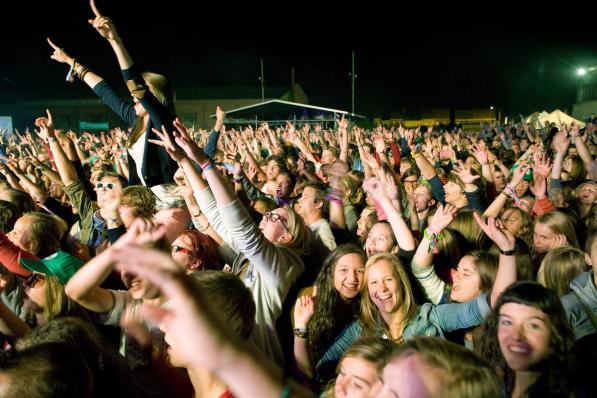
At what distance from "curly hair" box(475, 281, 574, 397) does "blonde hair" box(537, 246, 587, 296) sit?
1040mm

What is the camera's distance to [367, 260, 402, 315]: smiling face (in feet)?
8.84

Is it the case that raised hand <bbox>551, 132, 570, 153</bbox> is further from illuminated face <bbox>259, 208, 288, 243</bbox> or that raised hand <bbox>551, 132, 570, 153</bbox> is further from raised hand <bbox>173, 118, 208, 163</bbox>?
raised hand <bbox>173, 118, 208, 163</bbox>

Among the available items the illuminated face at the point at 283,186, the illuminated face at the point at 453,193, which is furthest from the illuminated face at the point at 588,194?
the illuminated face at the point at 283,186

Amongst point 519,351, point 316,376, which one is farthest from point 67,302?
point 519,351

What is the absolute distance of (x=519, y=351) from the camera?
1954 millimetres

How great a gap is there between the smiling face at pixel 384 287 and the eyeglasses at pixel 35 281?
6.01 ft

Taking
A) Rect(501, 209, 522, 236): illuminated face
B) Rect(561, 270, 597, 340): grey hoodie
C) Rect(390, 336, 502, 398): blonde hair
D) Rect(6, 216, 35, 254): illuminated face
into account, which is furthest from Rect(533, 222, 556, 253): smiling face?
Rect(6, 216, 35, 254): illuminated face

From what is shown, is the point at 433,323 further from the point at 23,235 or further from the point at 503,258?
the point at 23,235

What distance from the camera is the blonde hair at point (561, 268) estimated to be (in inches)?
116

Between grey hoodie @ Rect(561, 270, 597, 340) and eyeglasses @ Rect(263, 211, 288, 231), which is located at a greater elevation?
eyeglasses @ Rect(263, 211, 288, 231)

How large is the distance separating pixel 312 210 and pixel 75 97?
5408 cm

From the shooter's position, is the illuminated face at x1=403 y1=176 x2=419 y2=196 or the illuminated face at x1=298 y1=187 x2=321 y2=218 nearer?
the illuminated face at x1=298 y1=187 x2=321 y2=218

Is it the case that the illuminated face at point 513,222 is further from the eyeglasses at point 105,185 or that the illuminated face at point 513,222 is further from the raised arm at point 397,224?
the eyeglasses at point 105,185

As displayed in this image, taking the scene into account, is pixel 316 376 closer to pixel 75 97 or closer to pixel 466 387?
pixel 466 387
